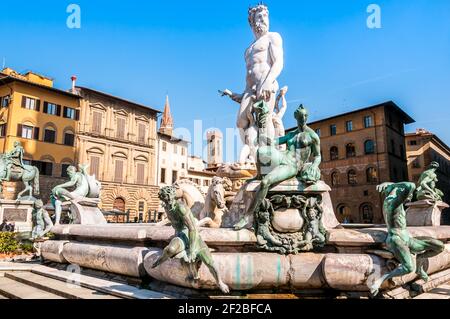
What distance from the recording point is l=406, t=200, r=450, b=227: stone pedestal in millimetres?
7219

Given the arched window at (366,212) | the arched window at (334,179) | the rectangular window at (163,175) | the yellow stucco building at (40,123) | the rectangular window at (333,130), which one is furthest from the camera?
the rectangular window at (163,175)

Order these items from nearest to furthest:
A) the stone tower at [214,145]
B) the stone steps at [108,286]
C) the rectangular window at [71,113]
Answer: the stone steps at [108,286], the rectangular window at [71,113], the stone tower at [214,145]

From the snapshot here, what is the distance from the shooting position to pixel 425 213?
7332 mm

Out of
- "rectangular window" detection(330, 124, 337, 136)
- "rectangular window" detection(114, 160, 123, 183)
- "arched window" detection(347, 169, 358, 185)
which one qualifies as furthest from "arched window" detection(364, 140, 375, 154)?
"rectangular window" detection(114, 160, 123, 183)

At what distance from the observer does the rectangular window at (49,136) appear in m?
35.3

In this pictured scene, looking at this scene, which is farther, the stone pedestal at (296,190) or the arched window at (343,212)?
the arched window at (343,212)

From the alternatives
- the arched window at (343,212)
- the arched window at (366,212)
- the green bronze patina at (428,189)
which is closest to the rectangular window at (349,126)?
the arched window at (343,212)

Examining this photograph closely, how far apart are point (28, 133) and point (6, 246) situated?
91.0 ft

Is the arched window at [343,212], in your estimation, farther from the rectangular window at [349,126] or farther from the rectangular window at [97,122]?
the rectangular window at [97,122]

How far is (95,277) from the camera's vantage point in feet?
16.8

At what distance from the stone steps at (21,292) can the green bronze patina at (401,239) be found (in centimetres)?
402

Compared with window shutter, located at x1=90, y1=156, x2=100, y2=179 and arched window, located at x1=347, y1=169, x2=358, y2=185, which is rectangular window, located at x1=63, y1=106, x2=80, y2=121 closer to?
window shutter, located at x1=90, y1=156, x2=100, y2=179

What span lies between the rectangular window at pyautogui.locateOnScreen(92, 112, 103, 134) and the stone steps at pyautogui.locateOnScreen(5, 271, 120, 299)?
36.5 m
